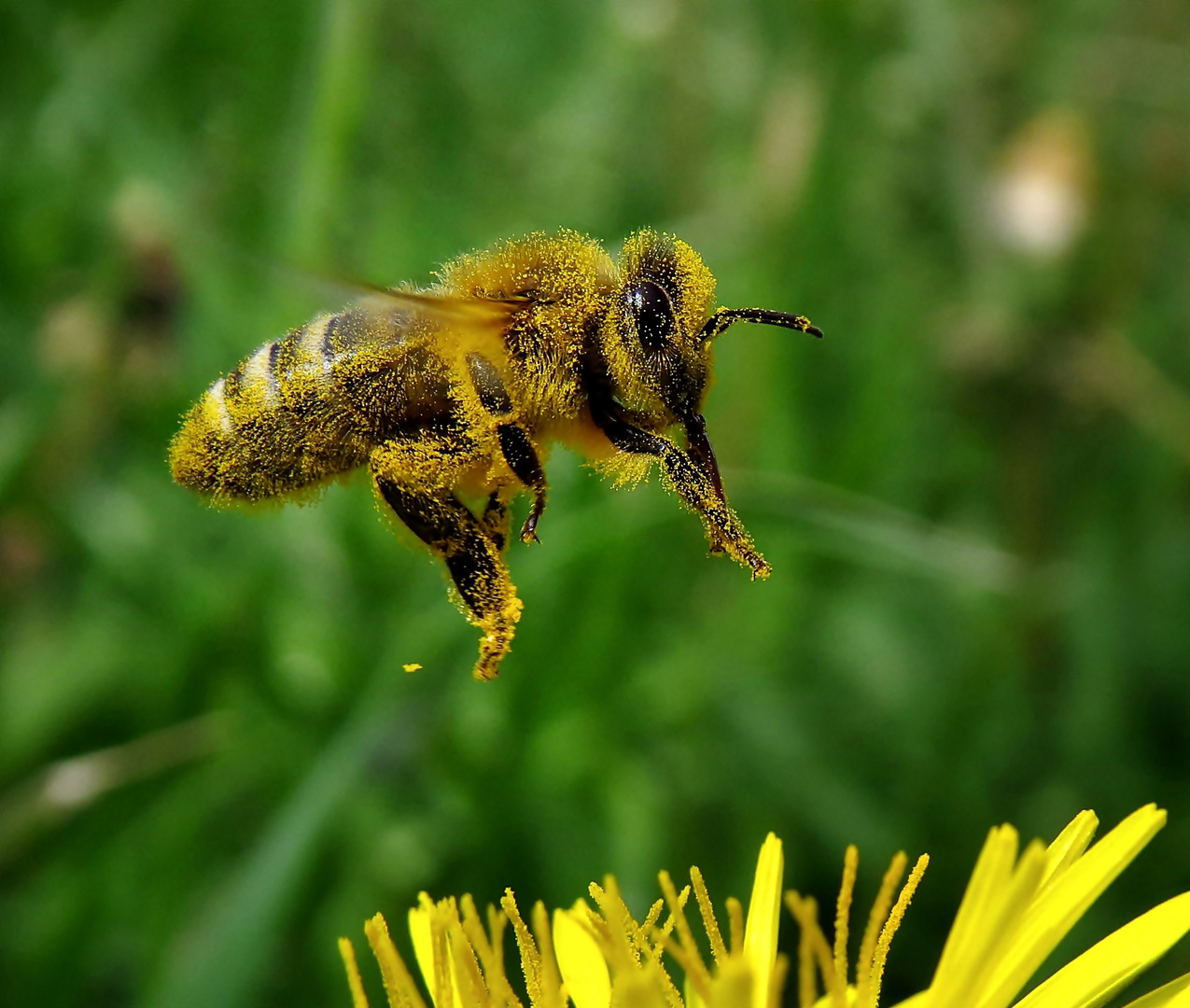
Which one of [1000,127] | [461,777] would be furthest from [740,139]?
[461,777]

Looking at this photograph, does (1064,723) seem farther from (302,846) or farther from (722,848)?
(302,846)

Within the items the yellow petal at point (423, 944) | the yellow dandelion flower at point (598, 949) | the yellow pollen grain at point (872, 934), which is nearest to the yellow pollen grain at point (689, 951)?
the yellow dandelion flower at point (598, 949)

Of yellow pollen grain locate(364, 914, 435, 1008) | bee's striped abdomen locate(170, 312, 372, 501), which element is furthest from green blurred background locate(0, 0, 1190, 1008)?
yellow pollen grain locate(364, 914, 435, 1008)

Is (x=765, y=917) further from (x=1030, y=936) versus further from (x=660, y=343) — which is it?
(x=660, y=343)

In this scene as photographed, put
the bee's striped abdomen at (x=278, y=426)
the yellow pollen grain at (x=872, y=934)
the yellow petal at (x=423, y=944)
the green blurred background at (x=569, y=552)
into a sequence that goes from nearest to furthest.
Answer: the yellow pollen grain at (x=872, y=934)
the yellow petal at (x=423, y=944)
the bee's striped abdomen at (x=278, y=426)
the green blurred background at (x=569, y=552)

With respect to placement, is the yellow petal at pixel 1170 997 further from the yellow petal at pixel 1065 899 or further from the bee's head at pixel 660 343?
the bee's head at pixel 660 343
